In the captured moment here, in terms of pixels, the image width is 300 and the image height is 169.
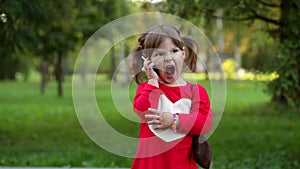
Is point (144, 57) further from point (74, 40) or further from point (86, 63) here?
point (74, 40)

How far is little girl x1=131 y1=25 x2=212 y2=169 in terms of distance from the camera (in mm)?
2639

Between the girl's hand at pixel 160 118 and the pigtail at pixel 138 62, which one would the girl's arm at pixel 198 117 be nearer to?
the girl's hand at pixel 160 118

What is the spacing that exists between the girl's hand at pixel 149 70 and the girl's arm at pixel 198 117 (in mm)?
233

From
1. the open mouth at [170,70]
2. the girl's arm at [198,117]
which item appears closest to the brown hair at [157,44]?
the open mouth at [170,70]

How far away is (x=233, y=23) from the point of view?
9289 millimetres

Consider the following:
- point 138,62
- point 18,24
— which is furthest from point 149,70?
point 18,24

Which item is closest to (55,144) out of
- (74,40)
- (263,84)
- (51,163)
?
(51,163)

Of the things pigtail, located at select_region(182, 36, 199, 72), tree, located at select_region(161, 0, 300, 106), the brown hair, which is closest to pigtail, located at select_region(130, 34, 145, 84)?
the brown hair

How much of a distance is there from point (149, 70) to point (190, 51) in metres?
0.36

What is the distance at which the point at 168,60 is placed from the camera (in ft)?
8.82

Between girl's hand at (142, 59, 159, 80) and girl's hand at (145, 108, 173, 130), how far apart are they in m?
0.17

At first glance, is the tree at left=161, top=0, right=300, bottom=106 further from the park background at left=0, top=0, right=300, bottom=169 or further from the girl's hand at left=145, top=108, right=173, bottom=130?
the girl's hand at left=145, top=108, right=173, bottom=130

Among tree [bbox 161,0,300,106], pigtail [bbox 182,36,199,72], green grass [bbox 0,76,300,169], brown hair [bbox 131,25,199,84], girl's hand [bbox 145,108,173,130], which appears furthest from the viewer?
green grass [bbox 0,76,300,169]

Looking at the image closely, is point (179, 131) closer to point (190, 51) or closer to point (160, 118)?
point (160, 118)
